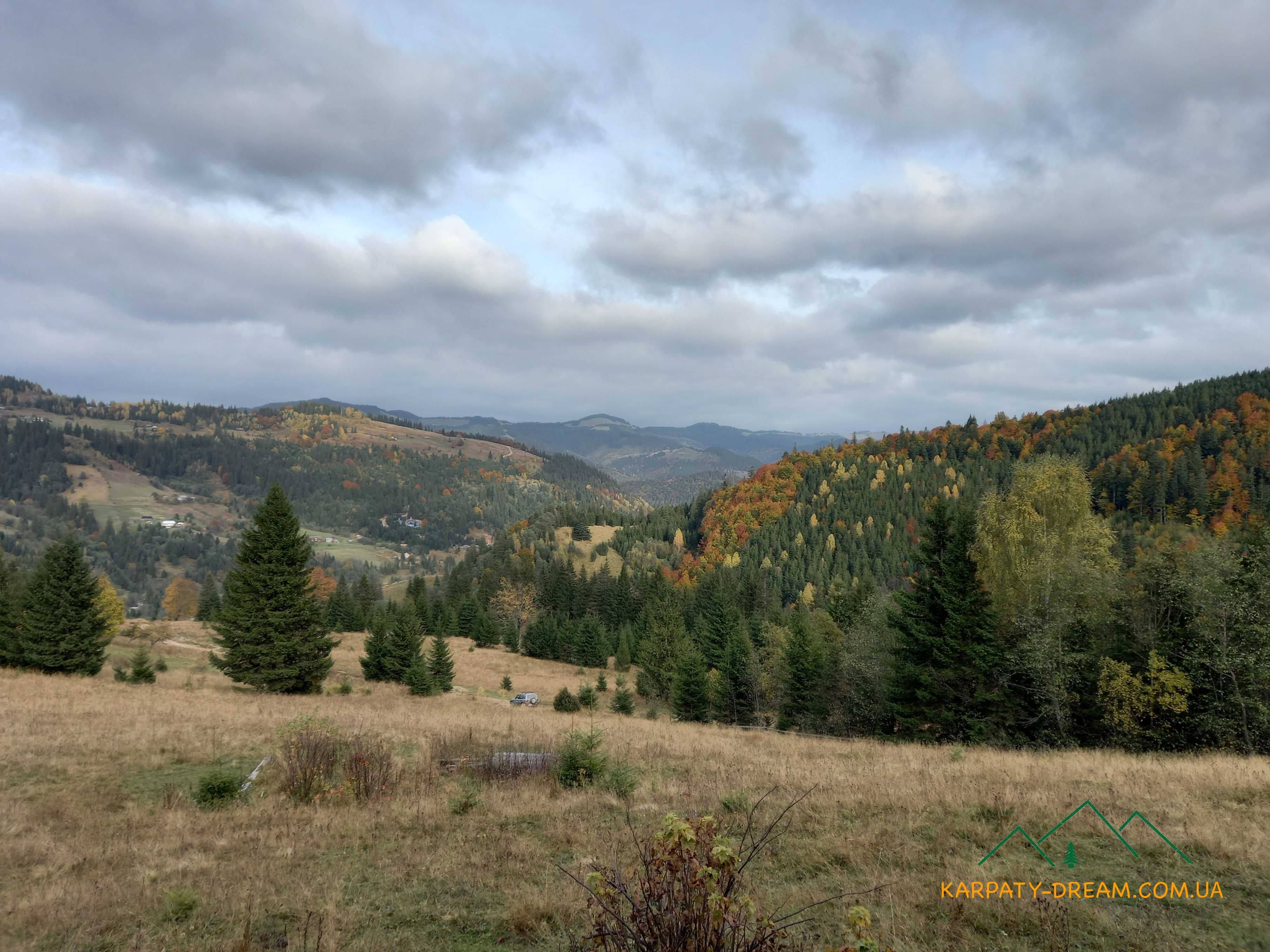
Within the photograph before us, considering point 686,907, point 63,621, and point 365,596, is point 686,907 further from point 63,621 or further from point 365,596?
point 365,596

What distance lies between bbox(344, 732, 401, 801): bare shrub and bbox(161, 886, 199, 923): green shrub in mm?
4902

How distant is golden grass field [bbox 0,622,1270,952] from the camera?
6.83 metres

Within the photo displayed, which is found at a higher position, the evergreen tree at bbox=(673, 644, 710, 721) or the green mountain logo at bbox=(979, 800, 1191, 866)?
the green mountain logo at bbox=(979, 800, 1191, 866)

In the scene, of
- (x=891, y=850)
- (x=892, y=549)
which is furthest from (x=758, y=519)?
(x=891, y=850)

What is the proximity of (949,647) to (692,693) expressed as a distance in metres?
28.3

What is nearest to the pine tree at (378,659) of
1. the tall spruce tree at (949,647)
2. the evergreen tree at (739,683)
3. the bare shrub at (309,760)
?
the evergreen tree at (739,683)

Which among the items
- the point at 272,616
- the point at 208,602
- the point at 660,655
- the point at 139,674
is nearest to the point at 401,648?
the point at 272,616

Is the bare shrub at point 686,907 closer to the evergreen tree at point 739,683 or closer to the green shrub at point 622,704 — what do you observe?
the green shrub at point 622,704

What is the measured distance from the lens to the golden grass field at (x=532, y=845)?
6828 mm

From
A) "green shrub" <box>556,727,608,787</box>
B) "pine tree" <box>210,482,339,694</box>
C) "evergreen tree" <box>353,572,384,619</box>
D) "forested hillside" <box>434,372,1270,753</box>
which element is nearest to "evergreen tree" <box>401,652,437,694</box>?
"pine tree" <box>210,482,339,694</box>

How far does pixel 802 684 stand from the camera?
150 feet

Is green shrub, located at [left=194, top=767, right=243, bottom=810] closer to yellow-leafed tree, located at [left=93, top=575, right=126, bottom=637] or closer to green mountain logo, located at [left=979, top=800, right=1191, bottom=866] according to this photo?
green mountain logo, located at [left=979, top=800, right=1191, bottom=866]

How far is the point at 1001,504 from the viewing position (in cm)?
3509

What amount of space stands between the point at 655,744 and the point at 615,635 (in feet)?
240
